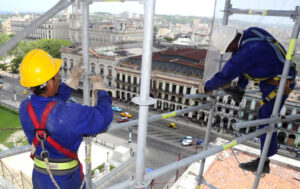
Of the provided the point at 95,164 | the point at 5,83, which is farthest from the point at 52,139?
the point at 5,83

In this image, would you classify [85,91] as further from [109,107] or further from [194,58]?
[194,58]

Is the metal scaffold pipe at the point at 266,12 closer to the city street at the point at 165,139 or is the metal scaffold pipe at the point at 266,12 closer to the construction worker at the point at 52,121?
the construction worker at the point at 52,121

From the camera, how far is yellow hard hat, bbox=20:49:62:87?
2.16 meters

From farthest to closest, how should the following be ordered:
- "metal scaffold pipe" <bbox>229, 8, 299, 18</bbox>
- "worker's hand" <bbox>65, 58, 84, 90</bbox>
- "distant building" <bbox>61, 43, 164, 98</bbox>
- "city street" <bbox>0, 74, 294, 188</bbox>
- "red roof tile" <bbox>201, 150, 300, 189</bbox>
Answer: "distant building" <bbox>61, 43, 164, 98</bbox> → "city street" <bbox>0, 74, 294, 188</bbox> → "red roof tile" <bbox>201, 150, 300, 189</bbox> → "metal scaffold pipe" <bbox>229, 8, 299, 18</bbox> → "worker's hand" <bbox>65, 58, 84, 90</bbox>

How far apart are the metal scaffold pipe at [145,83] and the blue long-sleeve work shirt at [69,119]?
0.35m

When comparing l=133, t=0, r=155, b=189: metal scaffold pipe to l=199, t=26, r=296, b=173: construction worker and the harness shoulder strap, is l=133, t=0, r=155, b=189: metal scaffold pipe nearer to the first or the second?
the harness shoulder strap

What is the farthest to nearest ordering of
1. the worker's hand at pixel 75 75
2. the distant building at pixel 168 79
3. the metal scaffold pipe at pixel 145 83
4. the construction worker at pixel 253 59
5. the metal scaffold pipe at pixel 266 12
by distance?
the distant building at pixel 168 79 < the construction worker at pixel 253 59 < the metal scaffold pipe at pixel 266 12 < the worker's hand at pixel 75 75 < the metal scaffold pipe at pixel 145 83

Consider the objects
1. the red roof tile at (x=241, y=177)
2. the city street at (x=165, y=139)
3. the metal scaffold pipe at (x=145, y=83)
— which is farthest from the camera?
the city street at (x=165, y=139)

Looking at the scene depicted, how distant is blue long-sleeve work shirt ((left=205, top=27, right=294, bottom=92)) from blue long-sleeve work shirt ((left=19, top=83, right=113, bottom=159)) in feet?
6.42

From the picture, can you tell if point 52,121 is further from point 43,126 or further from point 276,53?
point 276,53

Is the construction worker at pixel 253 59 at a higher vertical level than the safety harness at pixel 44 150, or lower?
higher

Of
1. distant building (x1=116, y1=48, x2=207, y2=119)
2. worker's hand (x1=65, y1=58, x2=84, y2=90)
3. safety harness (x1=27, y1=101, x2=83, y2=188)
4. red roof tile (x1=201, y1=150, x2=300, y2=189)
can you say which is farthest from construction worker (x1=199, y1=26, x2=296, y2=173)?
distant building (x1=116, y1=48, x2=207, y2=119)

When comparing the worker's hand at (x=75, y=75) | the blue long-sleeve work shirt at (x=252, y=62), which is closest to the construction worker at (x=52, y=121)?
the worker's hand at (x=75, y=75)

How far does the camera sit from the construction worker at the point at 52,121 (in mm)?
2094
